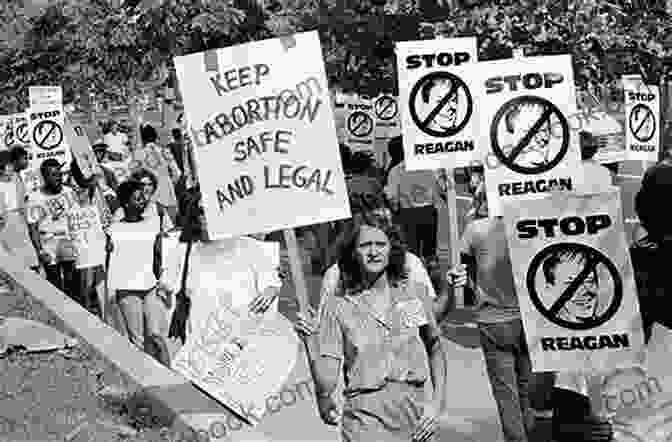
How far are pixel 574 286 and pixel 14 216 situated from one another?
8.65m

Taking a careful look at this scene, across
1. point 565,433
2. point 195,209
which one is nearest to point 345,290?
point 565,433

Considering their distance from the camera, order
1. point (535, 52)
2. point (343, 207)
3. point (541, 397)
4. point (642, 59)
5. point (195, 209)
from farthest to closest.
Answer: point (642, 59) → point (535, 52) → point (195, 209) → point (541, 397) → point (343, 207)

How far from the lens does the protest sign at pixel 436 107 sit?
8.78 metres

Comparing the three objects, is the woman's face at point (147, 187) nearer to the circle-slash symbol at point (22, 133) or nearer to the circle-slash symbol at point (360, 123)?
the circle-slash symbol at point (360, 123)

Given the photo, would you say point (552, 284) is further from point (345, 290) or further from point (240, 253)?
point (240, 253)

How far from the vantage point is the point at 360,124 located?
16.1m

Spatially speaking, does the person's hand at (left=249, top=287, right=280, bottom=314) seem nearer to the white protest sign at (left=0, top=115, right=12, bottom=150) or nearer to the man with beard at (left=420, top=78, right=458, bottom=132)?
the man with beard at (left=420, top=78, right=458, bottom=132)

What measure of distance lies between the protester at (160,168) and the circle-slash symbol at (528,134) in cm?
524

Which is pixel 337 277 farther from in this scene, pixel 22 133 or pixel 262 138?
pixel 22 133

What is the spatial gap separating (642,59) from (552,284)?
7.44 meters

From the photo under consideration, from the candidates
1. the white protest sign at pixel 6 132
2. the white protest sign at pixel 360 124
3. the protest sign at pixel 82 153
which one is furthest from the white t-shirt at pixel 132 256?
the white protest sign at pixel 6 132

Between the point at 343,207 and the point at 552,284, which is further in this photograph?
the point at 343,207

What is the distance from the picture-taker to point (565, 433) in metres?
5.20

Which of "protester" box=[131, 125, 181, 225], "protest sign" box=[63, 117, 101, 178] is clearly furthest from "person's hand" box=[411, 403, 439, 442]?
Result: "protest sign" box=[63, 117, 101, 178]
